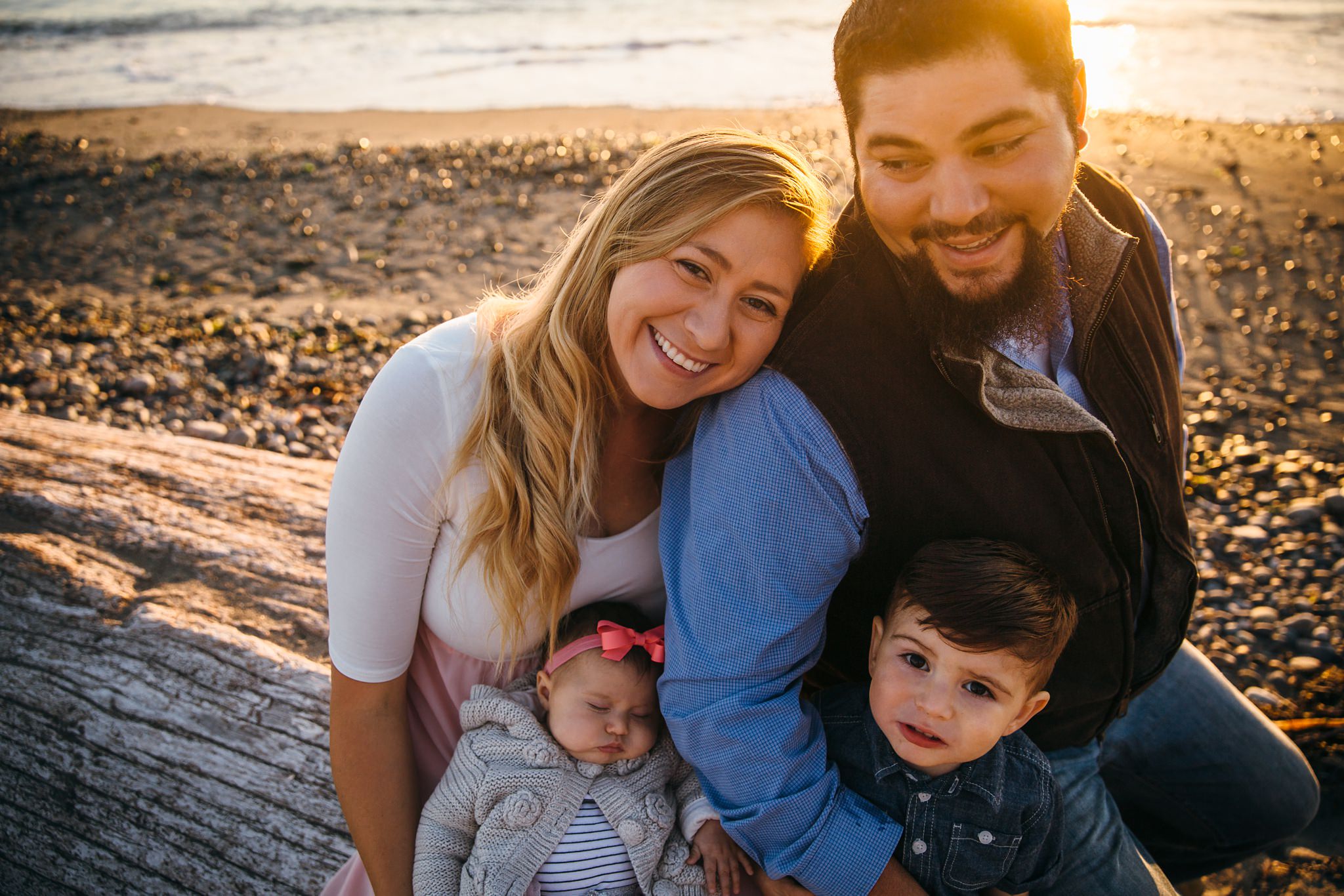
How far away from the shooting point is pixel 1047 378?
2264 mm

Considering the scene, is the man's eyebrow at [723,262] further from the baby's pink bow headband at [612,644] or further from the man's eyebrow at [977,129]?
the baby's pink bow headband at [612,644]

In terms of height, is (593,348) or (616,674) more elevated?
(593,348)

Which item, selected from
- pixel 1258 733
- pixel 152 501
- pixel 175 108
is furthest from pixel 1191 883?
pixel 175 108

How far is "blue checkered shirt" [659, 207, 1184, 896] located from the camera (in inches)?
79.3

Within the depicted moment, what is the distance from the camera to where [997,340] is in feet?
7.46

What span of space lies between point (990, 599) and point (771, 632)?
498 mm

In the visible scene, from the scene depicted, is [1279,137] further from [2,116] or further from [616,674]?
[2,116]

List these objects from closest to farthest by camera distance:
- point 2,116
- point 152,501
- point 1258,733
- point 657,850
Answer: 1. point 657,850
2. point 1258,733
3. point 152,501
4. point 2,116

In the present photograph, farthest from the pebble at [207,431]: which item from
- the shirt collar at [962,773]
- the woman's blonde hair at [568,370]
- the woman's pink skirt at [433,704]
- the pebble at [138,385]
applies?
the shirt collar at [962,773]

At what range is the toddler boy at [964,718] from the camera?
2.00 m

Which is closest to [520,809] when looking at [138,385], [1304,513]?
[1304,513]

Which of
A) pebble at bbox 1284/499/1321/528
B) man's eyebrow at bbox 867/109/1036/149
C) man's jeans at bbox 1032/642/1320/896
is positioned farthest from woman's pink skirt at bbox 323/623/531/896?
pebble at bbox 1284/499/1321/528

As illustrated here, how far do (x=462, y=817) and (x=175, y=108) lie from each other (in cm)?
1451

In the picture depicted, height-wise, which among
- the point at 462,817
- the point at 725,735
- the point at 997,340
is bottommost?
the point at 462,817
